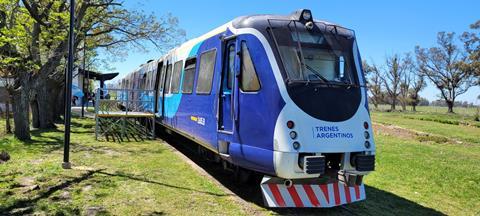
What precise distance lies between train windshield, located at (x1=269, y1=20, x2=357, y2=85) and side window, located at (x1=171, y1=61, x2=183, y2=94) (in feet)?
17.4

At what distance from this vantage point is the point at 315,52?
6754 millimetres

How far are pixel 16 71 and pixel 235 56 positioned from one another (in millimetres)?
10128

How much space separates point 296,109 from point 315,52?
113 centimetres

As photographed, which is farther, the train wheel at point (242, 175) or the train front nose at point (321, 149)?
the train wheel at point (242, 175)

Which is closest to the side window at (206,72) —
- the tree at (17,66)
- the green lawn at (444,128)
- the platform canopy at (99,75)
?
the tree at (17,66)

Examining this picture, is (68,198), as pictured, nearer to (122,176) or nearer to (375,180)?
(122,176)

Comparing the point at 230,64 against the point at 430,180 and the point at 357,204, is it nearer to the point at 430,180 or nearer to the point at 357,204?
the point at 357,204

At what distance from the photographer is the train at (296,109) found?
A: 6109mm

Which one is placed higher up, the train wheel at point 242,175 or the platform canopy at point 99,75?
the platform canopy at point 99,75

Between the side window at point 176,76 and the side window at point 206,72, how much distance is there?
7.88ft

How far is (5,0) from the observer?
34.4ft

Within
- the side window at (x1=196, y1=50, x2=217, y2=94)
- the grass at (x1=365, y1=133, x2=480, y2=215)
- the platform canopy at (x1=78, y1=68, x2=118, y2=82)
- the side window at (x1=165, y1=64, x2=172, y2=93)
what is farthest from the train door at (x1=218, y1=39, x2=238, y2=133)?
the platform canopy at (x1=78, y1=68, x2=118, y2=82)

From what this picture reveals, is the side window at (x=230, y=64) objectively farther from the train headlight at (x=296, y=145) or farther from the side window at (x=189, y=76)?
the side window at (x=189, y=76)

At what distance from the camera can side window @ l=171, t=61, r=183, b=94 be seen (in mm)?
11649
